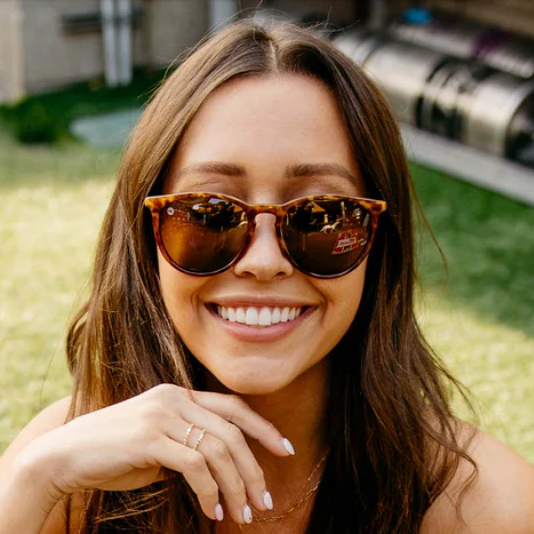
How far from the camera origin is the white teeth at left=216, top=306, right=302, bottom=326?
1725mm

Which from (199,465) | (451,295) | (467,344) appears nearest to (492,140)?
(451,295)

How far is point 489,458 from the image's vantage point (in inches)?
76.8

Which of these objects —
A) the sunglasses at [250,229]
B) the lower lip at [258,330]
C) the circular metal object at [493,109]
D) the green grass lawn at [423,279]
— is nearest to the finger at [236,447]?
the lower lip at [258,330]

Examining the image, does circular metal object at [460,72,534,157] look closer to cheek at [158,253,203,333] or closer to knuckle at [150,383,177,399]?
cheek at [158,253,203,333]

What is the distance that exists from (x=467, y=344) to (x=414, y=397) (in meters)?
2.58

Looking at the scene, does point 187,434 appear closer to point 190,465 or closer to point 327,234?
point 190,465

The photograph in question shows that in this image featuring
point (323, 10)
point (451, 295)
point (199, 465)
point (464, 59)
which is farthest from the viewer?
point (323, 10)

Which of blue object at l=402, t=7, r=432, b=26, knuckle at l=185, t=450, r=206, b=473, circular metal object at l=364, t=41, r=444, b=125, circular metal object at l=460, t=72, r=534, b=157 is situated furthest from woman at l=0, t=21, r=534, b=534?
blue object at l=402, t=7, r=432, b=26

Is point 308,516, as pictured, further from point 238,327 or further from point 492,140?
point 492,140

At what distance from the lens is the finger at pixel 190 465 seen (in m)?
1.66

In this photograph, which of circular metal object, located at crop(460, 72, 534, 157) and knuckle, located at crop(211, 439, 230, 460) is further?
circular metal object, located at crop(460, 72, 534, 157)

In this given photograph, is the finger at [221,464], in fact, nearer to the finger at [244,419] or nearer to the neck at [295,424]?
the finger at [244,419]

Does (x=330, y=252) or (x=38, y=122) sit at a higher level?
(x=330, y=252)

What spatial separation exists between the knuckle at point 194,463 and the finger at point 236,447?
0.08ft
